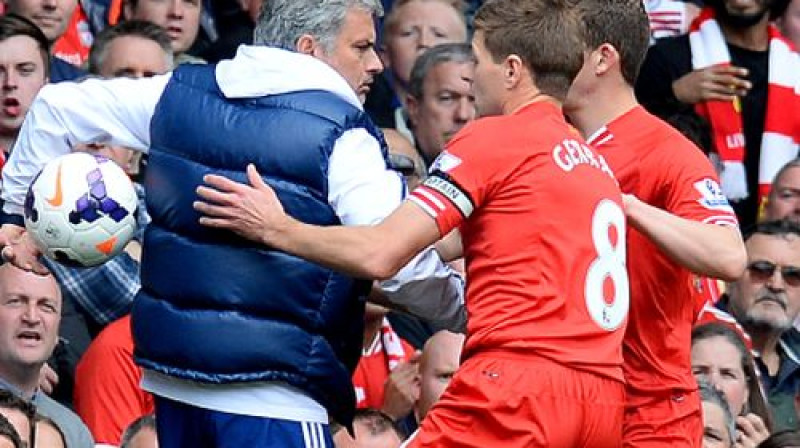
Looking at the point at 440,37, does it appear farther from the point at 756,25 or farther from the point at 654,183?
Answer: the point at 654,183

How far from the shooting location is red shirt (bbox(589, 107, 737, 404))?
6535mm

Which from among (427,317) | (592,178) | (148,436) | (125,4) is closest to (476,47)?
(592,178)

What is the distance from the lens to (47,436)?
805cm

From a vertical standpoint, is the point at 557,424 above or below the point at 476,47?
below

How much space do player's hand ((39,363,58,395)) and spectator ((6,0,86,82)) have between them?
7.79ft

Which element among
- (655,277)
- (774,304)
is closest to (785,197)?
(774,304)

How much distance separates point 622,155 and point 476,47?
24.1 inches

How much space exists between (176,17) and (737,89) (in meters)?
3.10

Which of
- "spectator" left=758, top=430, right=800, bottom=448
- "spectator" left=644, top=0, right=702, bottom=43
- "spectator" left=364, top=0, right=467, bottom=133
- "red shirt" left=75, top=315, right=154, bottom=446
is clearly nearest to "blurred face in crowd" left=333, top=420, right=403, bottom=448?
"red shirt" left=75, top=315, right=154, bottom=446

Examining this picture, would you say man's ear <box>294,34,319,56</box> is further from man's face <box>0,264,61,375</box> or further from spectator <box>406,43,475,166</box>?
spectator <box>406,43,475,166</box>

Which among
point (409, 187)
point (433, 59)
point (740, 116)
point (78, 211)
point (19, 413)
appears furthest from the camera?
point (740, 116)

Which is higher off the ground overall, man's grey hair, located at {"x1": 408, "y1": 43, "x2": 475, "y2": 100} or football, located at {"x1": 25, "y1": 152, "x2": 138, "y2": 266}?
football, located at {"x1": 25, "y1": 152, "x2": 138, "y2": 266}

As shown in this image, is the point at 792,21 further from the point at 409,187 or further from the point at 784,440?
the point at 784,440

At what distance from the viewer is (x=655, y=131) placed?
21.7ft
